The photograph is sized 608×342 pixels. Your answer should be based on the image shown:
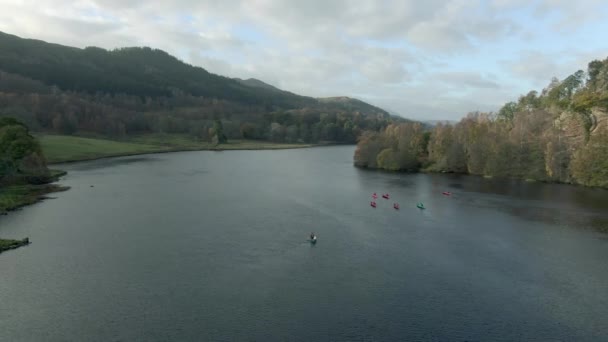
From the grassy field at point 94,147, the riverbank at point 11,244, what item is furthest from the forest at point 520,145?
the riverbank at point 11,244

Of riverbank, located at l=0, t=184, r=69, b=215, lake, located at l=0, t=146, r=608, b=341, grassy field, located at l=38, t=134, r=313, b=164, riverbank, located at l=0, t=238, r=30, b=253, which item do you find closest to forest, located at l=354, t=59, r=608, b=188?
lake, located at l=0, t=146, r=608, b=341

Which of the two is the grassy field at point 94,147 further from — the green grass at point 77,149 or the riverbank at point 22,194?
the riverbank at point 22,194

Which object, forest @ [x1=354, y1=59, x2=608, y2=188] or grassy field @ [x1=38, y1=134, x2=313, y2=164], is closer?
forest @ [x1=354, y1=59, x2=608, y2=188]

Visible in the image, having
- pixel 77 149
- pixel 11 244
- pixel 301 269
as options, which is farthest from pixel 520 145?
pixel 77 149

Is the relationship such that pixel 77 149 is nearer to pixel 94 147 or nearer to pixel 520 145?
pixel 94 147

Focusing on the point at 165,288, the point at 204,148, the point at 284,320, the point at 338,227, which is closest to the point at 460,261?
the point at 338,227

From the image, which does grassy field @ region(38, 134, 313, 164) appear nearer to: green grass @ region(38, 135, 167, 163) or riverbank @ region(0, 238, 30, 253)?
green grass @ region(38, 135, 167, 163)
